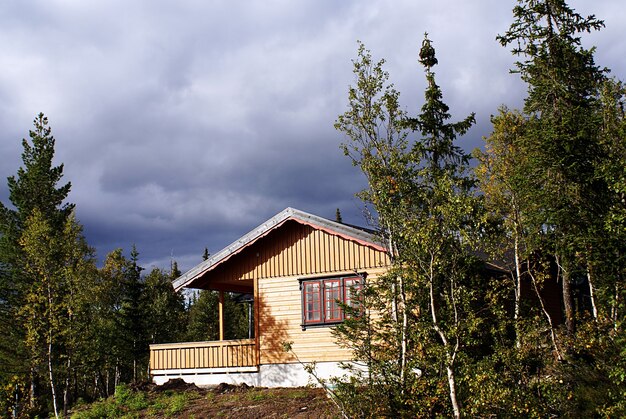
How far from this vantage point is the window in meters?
19.1

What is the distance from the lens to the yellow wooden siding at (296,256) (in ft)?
63.1

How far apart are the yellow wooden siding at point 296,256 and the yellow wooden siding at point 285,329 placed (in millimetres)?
356

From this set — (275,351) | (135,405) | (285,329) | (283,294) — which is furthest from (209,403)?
(283,294)

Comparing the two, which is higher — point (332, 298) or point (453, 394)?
point (332, 298)

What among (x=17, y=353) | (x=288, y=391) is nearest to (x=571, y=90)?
(x=288, y=391)

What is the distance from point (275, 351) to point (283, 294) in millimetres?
1863

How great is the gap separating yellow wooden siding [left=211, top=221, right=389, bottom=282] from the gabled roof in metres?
0.49

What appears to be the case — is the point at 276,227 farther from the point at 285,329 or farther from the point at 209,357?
the point at 209,357

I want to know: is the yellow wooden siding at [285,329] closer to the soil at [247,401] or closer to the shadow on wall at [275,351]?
the shadow on wall at [275,351]

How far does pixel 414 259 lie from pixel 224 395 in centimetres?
962

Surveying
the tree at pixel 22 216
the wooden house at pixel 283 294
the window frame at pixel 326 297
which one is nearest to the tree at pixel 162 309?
the tree at pixel 22 216

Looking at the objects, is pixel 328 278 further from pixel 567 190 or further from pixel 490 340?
pixel 567 190

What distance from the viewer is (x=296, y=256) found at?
66.3 ft

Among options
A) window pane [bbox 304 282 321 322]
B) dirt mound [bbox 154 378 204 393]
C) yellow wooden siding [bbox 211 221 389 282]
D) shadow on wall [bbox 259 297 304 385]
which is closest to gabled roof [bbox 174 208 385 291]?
yellow wooden siding [bbox 211 221 389 282]
